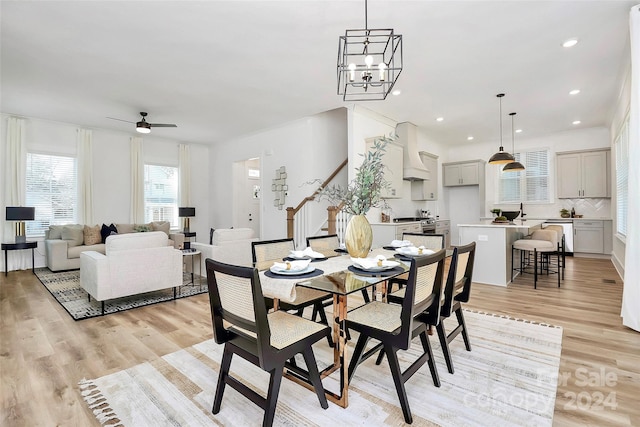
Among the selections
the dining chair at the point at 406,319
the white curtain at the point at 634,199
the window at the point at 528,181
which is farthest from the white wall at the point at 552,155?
the dining chair at the point at 406,319

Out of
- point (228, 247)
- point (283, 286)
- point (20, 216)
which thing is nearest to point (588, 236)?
point (228, 247)

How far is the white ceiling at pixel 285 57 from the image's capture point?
112 inches

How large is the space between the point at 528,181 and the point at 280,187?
21.1ft

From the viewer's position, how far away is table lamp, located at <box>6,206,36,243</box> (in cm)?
554

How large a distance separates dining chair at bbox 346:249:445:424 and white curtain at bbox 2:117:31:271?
7.28 metres

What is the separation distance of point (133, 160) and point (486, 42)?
24.8 ft

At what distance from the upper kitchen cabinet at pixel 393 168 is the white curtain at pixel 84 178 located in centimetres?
608

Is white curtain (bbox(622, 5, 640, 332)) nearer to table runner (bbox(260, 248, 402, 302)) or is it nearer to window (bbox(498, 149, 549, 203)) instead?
table runner (bbox(260, 248, 402, 302))

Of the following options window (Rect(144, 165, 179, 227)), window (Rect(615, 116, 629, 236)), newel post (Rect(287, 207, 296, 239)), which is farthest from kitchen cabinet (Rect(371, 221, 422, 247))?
window (Rect(144, 165, 179, 227))

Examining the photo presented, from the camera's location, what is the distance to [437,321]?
1.95 metres

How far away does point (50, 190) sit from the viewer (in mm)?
6434

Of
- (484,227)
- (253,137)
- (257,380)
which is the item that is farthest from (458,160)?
(257,380)

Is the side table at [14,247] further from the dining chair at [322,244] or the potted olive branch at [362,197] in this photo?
the potted olive branch at [362,197]

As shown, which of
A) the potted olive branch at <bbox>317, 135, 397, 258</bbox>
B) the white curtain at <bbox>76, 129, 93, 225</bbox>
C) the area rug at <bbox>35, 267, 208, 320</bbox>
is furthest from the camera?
the white curtain at <bbox>76, 129, 93, 225</bbox>
